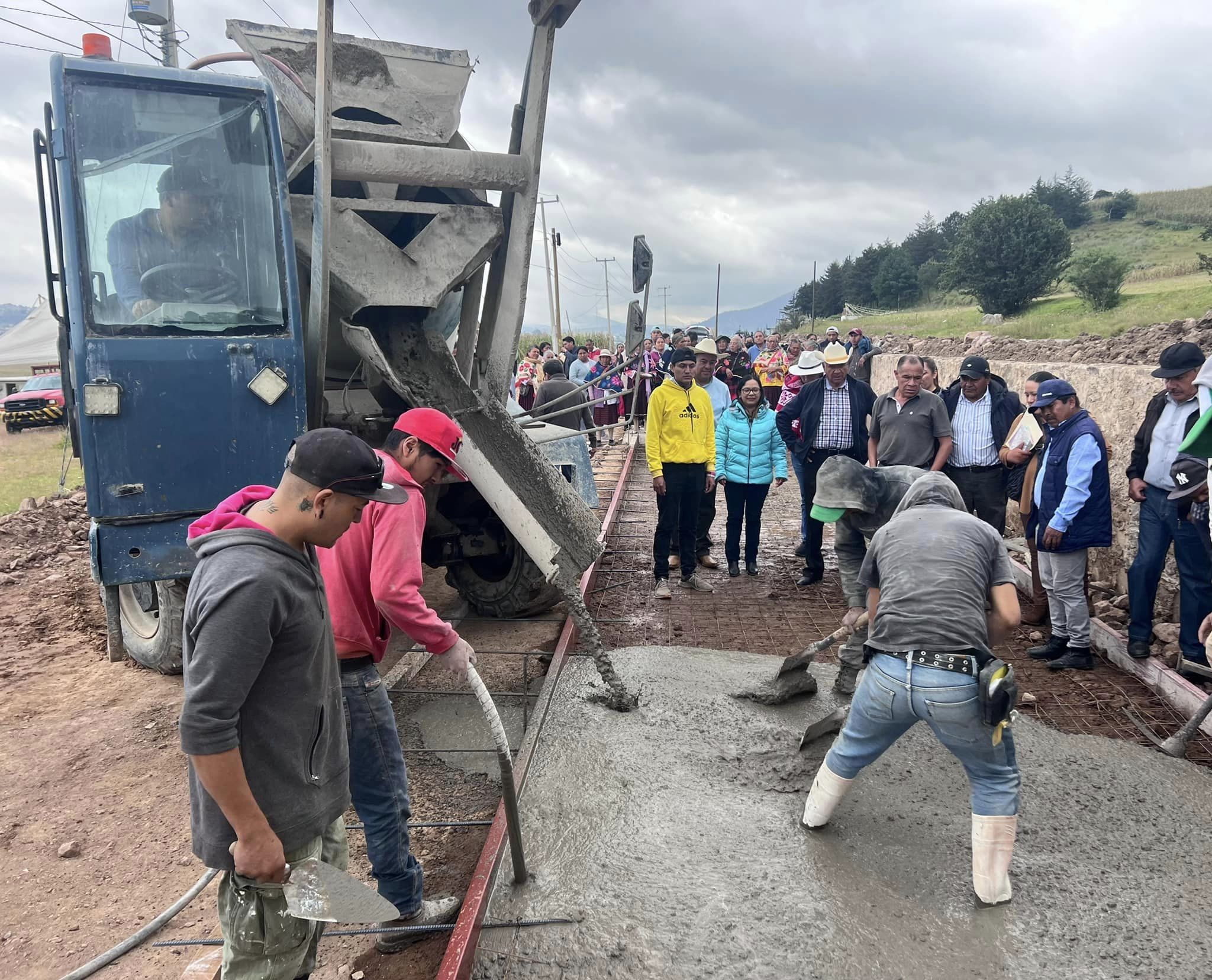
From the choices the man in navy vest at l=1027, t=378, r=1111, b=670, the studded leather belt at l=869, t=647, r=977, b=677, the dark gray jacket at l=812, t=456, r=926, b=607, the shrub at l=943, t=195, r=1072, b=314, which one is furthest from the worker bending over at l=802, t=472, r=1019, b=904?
the shrub at l=943, t=195, r=1072, b=314

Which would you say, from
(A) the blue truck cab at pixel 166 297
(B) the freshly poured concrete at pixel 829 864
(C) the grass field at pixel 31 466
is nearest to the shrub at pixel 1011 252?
(C) the grass field at pixel 31 466

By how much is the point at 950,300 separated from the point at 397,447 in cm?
4553

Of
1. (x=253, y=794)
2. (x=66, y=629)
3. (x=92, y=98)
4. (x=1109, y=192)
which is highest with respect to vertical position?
(x=1109, y=192)

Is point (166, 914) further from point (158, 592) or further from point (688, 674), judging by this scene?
point (688, 674)

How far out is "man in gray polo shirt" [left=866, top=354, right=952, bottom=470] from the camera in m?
5.85

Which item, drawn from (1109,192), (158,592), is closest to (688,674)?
(158,592)

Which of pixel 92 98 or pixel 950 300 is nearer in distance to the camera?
pixel 92 98

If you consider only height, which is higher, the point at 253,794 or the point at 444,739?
the point at 253,794

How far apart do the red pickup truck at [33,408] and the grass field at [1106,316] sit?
2208cm

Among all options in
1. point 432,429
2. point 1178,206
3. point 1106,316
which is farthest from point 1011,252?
point 432,429

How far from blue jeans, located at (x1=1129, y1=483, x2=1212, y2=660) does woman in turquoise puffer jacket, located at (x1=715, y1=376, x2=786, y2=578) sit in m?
2.55

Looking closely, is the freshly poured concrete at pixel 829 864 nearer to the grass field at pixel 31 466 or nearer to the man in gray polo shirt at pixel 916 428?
Answer: the man in gray polo shirt at pixel 916 428

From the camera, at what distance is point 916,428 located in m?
5.87

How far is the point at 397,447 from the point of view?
9.13 feet
